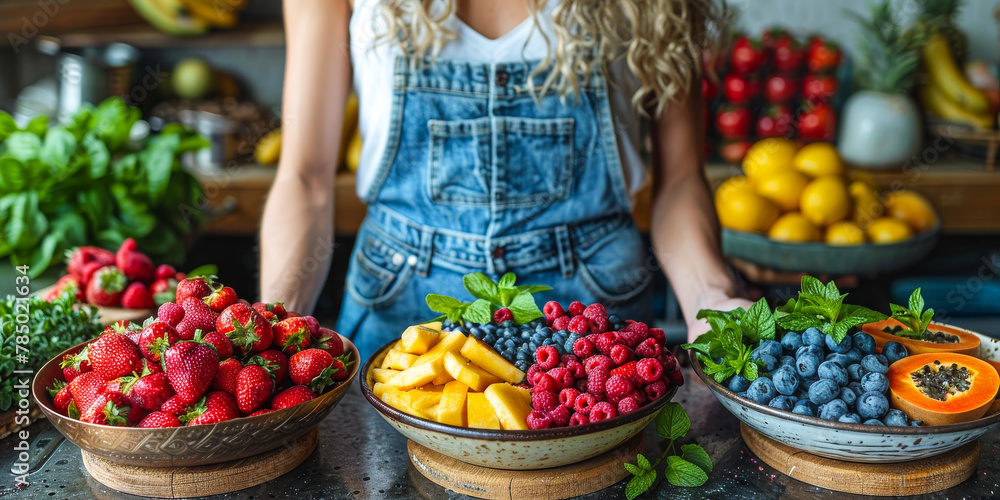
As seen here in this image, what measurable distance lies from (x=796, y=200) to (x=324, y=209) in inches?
62.9

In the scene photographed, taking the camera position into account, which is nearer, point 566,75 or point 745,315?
point 745,315

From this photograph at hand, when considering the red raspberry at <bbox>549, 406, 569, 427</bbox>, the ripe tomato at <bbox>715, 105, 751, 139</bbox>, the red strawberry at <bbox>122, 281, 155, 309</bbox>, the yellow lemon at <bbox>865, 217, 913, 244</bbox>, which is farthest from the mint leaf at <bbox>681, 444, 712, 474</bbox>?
the ripe tomato at <bbox>715, 105, 751, 139</bbox>

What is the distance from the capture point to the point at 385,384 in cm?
100

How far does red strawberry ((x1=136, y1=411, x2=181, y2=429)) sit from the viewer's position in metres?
0.89

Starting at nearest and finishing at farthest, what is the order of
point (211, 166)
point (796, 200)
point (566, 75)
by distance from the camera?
1. point (566, 75)
2. point (796, 200)
3. point (211, 166)

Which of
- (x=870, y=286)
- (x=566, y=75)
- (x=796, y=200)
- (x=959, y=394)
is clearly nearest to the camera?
(x=959, y=394)

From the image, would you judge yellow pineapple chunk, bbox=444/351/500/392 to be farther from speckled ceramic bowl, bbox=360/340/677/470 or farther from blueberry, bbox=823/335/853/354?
blueberry, bbox=823/335/853/354

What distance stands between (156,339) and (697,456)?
0.69 m

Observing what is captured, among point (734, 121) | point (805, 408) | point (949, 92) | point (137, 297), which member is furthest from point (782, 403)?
point (949, 92)

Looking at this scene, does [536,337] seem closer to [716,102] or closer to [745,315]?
[745,315]

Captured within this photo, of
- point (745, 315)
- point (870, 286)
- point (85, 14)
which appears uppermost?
point (85, 14)

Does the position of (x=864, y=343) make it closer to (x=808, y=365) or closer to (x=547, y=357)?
(x=808, y=365)

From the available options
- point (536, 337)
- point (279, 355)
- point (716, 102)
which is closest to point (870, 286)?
point (716, 102)

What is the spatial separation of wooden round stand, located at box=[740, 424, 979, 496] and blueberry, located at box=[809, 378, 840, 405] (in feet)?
0.32
